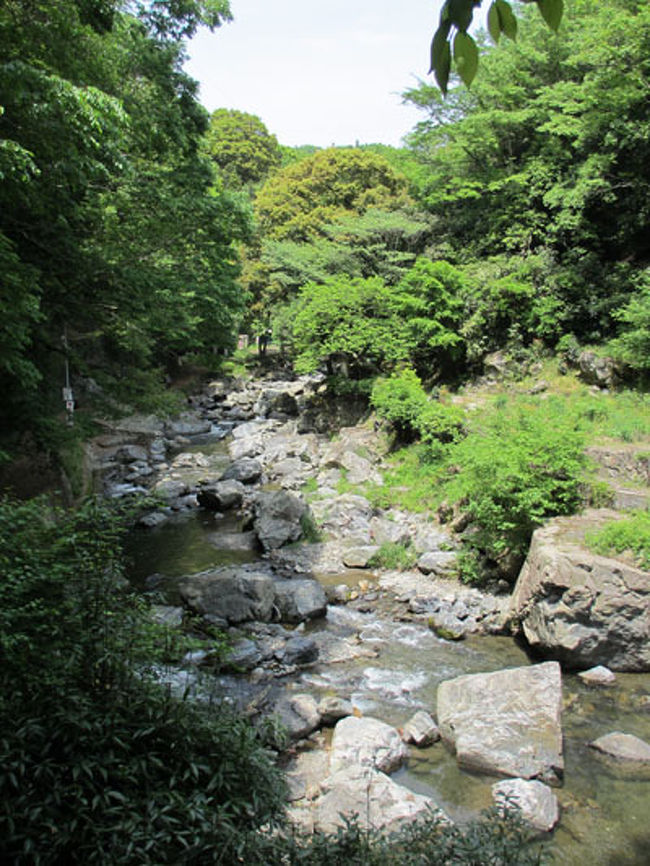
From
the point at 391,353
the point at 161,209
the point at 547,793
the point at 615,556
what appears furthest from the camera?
the point at 391,353

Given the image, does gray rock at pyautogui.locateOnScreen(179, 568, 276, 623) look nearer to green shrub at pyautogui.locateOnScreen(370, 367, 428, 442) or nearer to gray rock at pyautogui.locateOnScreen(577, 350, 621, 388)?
green shrub at pyautogui.locateOnScreen(370, 367, 428, 442)

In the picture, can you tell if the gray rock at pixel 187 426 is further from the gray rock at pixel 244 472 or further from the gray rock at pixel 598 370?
the gray rock at pixel 598 370

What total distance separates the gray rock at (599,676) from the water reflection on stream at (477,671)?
102 millimetres

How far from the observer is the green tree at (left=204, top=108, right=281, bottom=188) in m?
49.7

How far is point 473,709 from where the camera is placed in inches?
251

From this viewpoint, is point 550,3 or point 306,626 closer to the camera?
point 550,3

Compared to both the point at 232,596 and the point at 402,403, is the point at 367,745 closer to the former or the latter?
the point at 232,596

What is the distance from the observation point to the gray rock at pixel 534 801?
16.1ft

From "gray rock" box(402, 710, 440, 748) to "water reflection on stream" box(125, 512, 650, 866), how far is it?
0.41 ft

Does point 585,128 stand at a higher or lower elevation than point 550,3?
higher

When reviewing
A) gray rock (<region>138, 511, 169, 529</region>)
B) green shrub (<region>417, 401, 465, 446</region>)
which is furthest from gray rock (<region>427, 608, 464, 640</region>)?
gray rock (<region>138, 511, 169, 529</region>)

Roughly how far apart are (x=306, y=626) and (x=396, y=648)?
1.62 m

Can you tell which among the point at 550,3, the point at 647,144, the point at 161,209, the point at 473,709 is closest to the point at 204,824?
the point at 550,3

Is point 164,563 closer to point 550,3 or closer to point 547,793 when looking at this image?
point 547,793
